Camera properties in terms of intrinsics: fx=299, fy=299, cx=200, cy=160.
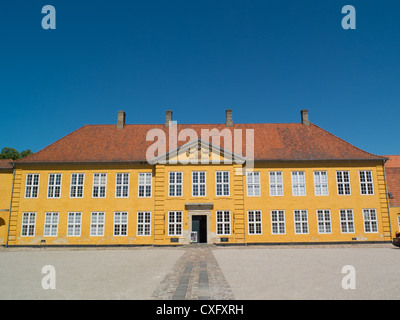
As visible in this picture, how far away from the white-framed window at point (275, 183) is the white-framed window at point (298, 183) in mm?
1188

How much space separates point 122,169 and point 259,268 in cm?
1761

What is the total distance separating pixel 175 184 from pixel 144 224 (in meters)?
4.45

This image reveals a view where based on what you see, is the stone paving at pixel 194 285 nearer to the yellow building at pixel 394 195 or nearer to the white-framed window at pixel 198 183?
the white-framed window at pixel 198 183

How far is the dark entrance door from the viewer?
27252 millimetres

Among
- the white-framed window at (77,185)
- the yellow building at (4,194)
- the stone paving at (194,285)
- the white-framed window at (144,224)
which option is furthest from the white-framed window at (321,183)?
the yellow building at (4,194)

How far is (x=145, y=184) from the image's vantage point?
27219 mm

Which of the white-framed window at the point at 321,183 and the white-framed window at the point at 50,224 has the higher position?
the white-framed window at the point at 321,183

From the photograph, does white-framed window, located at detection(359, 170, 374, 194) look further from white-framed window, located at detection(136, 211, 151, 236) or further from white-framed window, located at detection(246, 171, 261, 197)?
white-framed window, located at detection(136, 211, 151, 236)

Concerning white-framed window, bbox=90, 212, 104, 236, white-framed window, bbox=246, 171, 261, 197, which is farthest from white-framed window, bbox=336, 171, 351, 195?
white-framed window, bbox=90, 212, 104, 236

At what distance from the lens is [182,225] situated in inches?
1029

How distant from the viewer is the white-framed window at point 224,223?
26.1m

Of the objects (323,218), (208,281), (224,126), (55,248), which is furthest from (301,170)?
(55,248)

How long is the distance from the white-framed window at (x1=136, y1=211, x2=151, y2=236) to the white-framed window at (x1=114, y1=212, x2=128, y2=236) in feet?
3.80
